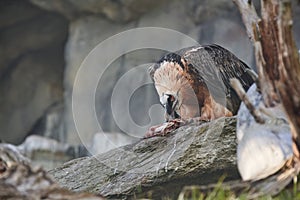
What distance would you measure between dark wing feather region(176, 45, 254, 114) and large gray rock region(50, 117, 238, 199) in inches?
37.6

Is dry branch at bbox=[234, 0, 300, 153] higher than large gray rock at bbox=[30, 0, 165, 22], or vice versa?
large gray rock at bbox=[30, 0, 165, 22]

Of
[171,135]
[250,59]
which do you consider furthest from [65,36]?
[171,135]

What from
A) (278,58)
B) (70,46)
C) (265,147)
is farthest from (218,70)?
(70,46)

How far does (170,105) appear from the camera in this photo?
4.73 metres

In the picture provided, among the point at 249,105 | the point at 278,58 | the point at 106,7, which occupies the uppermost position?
the point at 106,7

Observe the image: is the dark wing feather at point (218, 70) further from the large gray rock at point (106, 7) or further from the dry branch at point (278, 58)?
the large gray rock at point (106, 7)

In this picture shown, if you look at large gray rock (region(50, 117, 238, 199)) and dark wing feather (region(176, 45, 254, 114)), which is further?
dark wing feather (region(176, 45, 254, 114))

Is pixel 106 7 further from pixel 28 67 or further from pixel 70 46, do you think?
pixel 28 67

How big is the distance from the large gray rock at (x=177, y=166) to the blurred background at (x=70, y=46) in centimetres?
487

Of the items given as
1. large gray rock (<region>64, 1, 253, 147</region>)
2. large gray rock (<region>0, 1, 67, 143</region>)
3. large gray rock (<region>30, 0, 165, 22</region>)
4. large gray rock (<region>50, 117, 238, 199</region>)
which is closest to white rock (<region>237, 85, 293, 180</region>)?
large gray rock (<region>50, 117, 238, 199</region>)

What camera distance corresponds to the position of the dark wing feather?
4617 millimetres

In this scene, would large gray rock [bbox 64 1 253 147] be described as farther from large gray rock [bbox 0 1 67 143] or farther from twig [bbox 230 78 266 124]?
twig [bbox 230 78 266 124]

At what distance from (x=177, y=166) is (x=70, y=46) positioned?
313 inches

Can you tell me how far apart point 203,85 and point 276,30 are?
2235 millimetres
